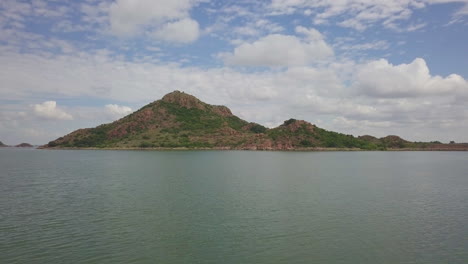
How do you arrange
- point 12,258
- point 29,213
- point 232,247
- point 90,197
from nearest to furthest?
point 12,258 < point 232,247 < point 29,213 < point 90,197

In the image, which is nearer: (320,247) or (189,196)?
(320,247)

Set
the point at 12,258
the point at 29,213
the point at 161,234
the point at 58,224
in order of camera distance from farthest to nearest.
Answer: the point at 29,213
the point at 58,224
the point at 161,234
the point at 12,258

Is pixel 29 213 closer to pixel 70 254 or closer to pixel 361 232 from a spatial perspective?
pixel 70 254

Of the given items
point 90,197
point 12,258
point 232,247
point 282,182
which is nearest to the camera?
point 12,258

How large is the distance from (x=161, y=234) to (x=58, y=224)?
1157cm

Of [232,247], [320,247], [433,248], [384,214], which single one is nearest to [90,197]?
[232,247]

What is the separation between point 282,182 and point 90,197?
123 ft

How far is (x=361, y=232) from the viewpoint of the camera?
33.8 metres

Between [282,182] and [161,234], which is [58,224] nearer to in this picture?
[161,234]

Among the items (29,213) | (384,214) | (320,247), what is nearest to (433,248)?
(320,247)

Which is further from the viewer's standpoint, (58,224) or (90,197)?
(90,197)

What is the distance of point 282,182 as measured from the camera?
71.2 m

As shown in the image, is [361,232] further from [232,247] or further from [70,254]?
[70,254]

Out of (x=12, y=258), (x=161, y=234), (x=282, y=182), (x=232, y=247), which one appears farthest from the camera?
(x=282, y=182)
